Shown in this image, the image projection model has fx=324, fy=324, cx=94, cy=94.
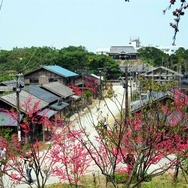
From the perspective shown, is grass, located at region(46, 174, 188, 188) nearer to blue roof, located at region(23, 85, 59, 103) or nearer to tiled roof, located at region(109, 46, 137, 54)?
blue roof, located at region(23, 85, 59, 103)

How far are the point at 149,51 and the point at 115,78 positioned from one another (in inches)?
1056

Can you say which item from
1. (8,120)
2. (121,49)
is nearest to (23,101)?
(8,120)

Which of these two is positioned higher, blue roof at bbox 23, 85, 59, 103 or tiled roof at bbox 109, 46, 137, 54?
tiled roof at bbox 109, 46, 137, 54

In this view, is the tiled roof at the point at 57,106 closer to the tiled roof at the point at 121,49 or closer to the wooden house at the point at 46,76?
the wooden house at the point at 46,76

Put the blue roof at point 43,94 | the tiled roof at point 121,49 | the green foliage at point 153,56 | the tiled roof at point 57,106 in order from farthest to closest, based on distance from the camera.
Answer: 1. the tiled roof at point 121,49
2. the green foliage at point 153,56
3. the blue roof at point 43,94
4. the tiled roof at point 57,106

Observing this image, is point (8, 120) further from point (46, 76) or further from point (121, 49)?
point (121, 49)

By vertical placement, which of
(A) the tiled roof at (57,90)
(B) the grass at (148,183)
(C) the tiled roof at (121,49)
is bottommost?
(B) the grass at (148,183)

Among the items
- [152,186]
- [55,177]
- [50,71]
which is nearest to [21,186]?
[55,177]

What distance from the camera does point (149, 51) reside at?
3430 inches

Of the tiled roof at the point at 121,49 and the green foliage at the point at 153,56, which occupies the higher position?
the tiled roof at the point at 121,49

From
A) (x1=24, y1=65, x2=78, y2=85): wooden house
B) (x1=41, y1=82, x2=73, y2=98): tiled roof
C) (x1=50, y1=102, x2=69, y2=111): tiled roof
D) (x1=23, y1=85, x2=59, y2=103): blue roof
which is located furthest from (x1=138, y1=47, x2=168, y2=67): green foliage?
(x1=50, y1=102, x2=69, y2=111): tiled roof

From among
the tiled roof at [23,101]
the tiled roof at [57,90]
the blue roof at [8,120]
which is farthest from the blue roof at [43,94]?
the blue roof at [8,120]

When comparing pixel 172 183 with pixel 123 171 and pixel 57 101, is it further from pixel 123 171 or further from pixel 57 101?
pixel 57 101

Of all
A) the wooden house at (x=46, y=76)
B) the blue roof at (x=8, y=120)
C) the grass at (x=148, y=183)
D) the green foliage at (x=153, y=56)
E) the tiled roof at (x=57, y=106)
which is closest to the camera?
the grass at (x=148, y=183)
